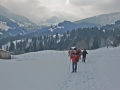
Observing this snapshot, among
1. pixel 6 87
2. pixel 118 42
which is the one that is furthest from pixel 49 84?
pixel 118 42

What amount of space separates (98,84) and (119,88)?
1321 mm

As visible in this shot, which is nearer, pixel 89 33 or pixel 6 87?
pixel 6 87

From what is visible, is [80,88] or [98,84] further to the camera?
[98,84]

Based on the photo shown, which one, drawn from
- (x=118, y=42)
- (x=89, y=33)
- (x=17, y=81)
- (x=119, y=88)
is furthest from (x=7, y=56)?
(x=89, y=33)

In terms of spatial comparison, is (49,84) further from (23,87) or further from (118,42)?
(118,42)

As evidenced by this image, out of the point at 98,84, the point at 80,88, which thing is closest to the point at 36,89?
the point at 80,88

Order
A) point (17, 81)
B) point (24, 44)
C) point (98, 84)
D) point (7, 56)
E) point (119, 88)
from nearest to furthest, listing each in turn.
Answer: point (119, 88), point (98, 84), point (17, 81), point (7, 56), point (24, 44)

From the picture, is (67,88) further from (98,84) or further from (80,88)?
(98,84)

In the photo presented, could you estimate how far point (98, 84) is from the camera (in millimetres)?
10836

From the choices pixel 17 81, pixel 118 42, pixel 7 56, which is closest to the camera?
pixel 17 81

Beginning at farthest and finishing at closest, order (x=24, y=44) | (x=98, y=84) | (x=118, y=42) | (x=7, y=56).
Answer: (x=24, y=44)
(x=118, y=42)
(x=7, y=56)
(x=98, y=84)

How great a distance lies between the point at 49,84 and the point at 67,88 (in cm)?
137

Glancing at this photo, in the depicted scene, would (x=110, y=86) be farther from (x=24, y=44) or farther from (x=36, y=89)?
(x=24, y=44)

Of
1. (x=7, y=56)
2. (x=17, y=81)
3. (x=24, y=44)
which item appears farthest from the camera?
(x=24, y=44)
